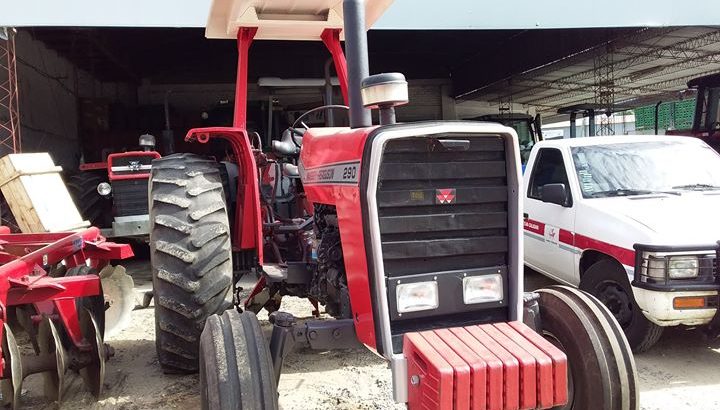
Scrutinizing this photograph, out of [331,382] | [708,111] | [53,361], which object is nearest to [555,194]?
[331,382]

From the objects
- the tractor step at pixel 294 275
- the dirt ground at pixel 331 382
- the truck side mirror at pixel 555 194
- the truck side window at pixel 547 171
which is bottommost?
the dirt ground at pixel 331 382

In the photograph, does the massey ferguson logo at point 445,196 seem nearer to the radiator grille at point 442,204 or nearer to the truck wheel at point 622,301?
the radiator grille at point 442,204

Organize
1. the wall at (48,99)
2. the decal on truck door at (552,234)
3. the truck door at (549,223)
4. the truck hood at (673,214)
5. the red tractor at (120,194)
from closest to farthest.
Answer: the truck hood at (673,214), the truck door at (549,223), the decal on truck door at (552,234), the red tractor at (120,194), the wall at (48,99)

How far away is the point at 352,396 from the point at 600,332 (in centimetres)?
164

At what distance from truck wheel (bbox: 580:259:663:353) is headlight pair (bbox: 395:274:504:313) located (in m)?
2.26

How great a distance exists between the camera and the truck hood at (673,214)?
404 centimetres

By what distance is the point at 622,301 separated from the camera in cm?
438

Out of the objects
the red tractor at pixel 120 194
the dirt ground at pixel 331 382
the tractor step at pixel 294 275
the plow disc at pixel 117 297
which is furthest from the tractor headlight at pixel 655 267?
the red tractor at pixel 120 194

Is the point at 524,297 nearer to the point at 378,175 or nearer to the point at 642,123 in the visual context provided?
the point at 378,175

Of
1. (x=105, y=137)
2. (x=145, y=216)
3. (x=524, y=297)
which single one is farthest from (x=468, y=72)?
(x=524, y=297)

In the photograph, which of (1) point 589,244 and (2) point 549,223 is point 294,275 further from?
(2) point 549,223

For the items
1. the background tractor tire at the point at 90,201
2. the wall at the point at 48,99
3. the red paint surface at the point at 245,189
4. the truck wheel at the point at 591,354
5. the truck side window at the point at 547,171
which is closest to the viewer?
the truck wheel at the point at 591,354

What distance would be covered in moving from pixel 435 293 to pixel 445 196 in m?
0.40

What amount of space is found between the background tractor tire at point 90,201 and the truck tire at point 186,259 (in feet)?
17.0
